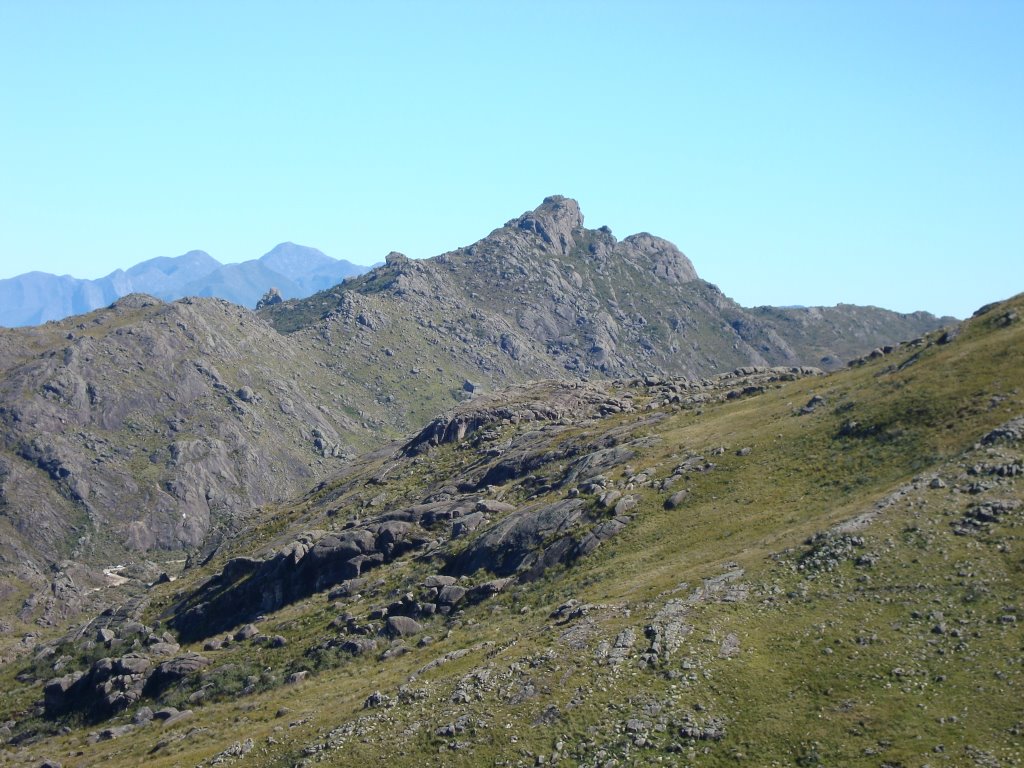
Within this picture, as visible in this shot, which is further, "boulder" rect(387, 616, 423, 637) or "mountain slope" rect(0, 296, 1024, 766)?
"boulder" rect(387, 616, 423, 637)

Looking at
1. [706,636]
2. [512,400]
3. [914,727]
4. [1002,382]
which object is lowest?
[914,727]

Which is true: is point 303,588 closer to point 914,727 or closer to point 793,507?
point 793,507

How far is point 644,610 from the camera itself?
6006 centimetres

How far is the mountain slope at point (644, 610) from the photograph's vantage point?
160ft

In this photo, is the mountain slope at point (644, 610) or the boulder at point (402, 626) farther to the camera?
the boulder at point (402, 626)

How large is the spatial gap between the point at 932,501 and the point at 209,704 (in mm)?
60147

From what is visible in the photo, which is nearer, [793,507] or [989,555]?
[989,555]

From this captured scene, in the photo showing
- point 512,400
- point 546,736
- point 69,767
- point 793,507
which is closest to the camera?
point 546,736

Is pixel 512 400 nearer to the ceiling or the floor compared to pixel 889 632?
nearer to the ceiling

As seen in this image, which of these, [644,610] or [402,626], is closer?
[644,610]

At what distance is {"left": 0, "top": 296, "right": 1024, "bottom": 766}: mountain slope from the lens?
4872cm

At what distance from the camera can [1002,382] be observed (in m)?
76.2

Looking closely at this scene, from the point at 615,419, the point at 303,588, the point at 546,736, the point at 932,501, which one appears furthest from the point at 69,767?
the point at 615,419

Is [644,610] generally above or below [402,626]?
above
